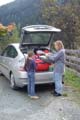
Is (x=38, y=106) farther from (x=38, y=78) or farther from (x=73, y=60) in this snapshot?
(x=73, y=60)

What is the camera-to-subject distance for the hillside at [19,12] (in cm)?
4169

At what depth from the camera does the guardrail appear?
44.9 ft

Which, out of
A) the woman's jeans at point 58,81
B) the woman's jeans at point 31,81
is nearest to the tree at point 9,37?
the woman's jeans at point 31,81

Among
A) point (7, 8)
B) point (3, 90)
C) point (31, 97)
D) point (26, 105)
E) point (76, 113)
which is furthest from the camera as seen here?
point (7, 8)

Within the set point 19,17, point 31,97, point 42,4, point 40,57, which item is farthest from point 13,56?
point 19,17

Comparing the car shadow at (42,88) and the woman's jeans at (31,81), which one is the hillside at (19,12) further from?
the woman's jeans at (31,81)

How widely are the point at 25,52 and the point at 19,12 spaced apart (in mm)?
38830

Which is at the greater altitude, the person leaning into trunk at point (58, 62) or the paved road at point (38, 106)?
the person leaning into trunk at point (58, 62)

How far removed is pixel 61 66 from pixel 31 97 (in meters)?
1.29

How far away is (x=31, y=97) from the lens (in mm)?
9883

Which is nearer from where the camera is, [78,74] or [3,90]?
[3,90]

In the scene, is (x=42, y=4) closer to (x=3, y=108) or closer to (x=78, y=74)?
(x=78, y=74)

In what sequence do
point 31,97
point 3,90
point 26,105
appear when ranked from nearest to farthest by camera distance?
1. point 26,105
2. point 31,97
3. point 3,90

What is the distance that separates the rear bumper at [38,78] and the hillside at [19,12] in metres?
27.2
